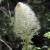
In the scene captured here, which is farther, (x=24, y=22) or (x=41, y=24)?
(x=41, y=24)

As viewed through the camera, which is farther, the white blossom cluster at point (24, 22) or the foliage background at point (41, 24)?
the foliage background at point (41, 24)

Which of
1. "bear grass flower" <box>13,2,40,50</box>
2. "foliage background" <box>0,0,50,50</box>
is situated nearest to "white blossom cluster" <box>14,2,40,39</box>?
"bear grass flower" <box>13,2,40,50</box>

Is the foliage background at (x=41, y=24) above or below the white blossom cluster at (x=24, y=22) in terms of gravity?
below

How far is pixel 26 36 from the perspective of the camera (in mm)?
1895

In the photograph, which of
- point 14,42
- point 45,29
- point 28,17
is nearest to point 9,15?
point 14,42

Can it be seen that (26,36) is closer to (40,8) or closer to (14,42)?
(14,42)

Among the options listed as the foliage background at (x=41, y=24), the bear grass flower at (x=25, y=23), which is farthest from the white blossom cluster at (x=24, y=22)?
the foliage background at (x=41, y=24)

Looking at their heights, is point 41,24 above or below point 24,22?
below

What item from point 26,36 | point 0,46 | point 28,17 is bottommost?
point 0,46

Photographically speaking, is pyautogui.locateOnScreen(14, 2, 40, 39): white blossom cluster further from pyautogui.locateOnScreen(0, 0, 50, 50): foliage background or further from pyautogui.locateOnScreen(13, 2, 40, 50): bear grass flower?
pyautogui.locateOnScreen(0, 0, 50, 50): foliage background

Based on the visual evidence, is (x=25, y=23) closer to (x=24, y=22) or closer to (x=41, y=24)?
(x=24, y=22)

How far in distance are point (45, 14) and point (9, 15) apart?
1.02m

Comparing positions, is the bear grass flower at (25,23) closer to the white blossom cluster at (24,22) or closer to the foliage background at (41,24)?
the white blossom cluster at (24,22)

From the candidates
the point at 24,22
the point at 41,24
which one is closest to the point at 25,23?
the point at 24,22
